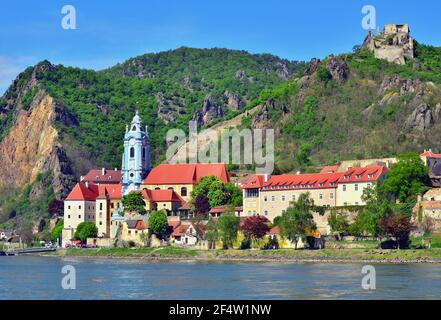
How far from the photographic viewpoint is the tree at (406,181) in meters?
104

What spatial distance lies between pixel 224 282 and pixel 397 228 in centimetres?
2852

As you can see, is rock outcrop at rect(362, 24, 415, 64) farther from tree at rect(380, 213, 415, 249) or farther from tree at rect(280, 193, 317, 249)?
tree at rect(380, 213, 415, 249)

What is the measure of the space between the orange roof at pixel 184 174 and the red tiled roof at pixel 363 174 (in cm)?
2422

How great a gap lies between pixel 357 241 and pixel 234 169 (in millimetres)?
48852

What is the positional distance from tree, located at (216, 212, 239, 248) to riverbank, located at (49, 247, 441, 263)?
1702 mm

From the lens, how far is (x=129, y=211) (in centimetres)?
12394

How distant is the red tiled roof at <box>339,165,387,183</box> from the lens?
10794 centimetres

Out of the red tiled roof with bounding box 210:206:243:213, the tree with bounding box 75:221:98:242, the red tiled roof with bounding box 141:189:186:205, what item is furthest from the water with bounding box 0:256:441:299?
the red tiled roof with bounding box 141:189:186:205

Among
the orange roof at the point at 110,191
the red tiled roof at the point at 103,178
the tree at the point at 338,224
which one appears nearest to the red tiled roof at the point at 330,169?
the tree at the point at 338,224

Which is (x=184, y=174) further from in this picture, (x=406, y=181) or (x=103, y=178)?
(x=406, y=181)

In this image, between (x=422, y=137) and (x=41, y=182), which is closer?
(x=422, y=137)

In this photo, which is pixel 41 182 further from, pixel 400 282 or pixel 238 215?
pixel 400 282

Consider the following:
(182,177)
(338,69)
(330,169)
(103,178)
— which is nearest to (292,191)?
Result: (330,169)

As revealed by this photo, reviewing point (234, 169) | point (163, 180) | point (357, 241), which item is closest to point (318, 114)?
point (234, 169)
